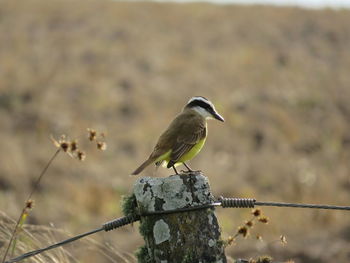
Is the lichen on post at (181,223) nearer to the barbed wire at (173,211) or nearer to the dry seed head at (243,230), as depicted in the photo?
the barbed wire at (173,211)

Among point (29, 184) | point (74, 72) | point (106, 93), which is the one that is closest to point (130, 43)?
point (74, 72)

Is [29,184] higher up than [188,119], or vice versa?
[29,184]

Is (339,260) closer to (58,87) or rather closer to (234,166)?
(234,166)

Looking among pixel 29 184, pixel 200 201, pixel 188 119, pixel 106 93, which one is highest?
pixel 106 93

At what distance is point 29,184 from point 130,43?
489 inches

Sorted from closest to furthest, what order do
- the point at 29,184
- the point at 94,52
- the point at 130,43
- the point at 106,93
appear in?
the point at 29,184 → the point at 106,93 → the point at 94,52 → the point at 130,43

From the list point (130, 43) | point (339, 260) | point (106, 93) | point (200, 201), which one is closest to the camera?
point (200, 201)

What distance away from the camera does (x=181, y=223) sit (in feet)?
10.8

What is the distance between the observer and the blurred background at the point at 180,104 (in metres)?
12.0

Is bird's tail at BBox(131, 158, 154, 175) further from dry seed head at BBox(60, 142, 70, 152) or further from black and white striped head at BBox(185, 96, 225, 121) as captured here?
black and white striped head at BBox(185, 96, 225, 121)

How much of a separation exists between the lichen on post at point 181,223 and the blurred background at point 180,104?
269 cm

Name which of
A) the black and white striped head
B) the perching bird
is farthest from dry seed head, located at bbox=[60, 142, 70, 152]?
the black and white striped head

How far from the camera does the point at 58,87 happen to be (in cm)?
1878

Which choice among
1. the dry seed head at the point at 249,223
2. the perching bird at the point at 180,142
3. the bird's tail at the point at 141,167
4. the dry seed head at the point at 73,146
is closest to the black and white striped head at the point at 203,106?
the perching bird at the point at 180,142
